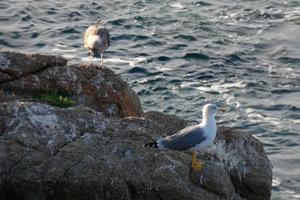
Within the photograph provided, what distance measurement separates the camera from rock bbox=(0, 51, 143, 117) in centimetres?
1589

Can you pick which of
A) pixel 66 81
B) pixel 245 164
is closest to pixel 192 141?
pixel 245 164

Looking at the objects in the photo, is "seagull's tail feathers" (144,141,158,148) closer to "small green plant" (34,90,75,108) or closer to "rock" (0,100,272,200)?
→ "rock" (0,100,272,200)

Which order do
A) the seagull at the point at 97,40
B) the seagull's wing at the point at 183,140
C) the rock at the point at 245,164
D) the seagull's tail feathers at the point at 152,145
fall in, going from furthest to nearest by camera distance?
the seagull at the point at 97,40 → the rock at the point at 245,164 → the seagull's wing at the point at 183,140 → the seagull's tail feathers at the point at 152,145

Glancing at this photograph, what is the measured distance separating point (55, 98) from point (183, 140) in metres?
3.32

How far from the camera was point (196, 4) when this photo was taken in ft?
112

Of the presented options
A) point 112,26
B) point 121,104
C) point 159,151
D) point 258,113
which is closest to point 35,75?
point 121,104

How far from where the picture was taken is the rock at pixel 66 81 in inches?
626

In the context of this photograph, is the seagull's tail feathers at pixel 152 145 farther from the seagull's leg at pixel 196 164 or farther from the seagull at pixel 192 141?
the seagull's leg at pixel 196 164

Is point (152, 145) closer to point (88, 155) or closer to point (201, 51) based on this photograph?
point (88, 155)

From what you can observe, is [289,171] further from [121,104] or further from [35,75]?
[35,75]

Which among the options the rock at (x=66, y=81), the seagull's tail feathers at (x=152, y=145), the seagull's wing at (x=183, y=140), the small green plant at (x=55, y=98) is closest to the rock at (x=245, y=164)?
the seagull's wing at (x=183, y=140)

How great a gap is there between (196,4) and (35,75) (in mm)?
19063

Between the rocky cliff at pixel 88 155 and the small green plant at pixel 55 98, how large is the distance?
4 cm

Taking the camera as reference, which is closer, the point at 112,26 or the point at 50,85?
the point at 50,85
